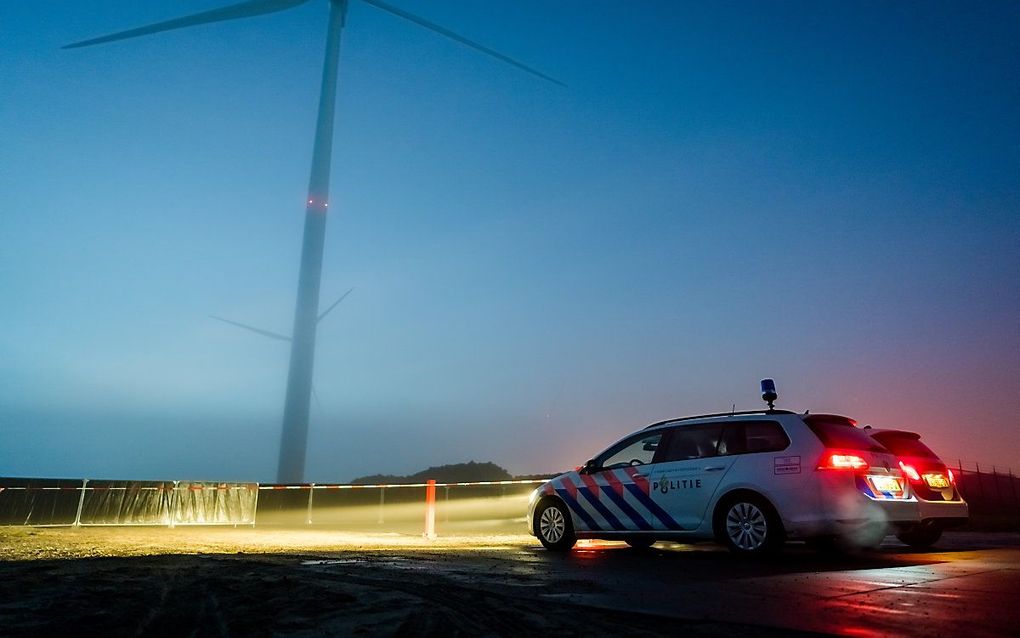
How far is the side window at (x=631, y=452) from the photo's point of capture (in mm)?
8984

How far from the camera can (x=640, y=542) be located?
31.0 ft

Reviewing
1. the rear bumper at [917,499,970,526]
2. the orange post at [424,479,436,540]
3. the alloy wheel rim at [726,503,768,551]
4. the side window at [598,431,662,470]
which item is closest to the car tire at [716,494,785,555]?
the alloy wheel rim at [726,503,768,551]

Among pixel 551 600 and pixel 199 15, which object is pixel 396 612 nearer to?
pixel 551 600

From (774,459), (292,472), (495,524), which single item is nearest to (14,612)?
(774,459)

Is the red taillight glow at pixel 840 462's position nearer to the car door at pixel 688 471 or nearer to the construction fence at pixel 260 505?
the car door at pixel 688 471

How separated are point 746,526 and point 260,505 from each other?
16025 mm

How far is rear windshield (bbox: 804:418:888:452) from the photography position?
7.41 metres

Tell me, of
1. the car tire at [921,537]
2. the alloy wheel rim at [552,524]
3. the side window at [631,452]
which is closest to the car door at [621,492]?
the side window at [631,452]

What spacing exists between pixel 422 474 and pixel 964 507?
186 feet

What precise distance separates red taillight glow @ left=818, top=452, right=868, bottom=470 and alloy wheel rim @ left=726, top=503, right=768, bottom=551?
834mm

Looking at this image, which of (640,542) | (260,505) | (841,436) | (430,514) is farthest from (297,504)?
(841,436)

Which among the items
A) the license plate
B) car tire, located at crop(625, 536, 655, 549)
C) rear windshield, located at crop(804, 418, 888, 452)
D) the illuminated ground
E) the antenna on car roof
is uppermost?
the antenna on car roof

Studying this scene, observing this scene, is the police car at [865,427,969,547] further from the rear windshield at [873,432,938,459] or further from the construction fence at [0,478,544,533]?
the construction fence at [0,478,544,533]

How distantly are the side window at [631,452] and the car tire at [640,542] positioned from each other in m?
0.90
